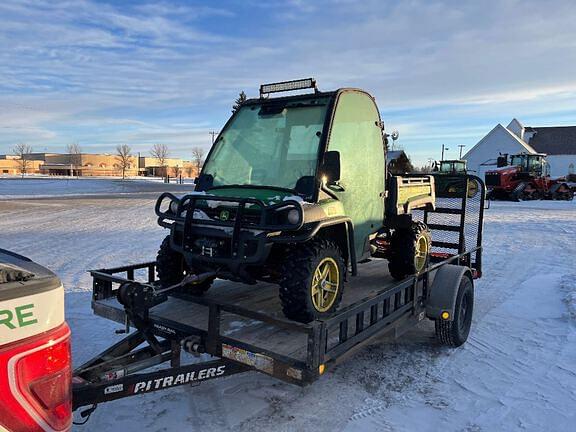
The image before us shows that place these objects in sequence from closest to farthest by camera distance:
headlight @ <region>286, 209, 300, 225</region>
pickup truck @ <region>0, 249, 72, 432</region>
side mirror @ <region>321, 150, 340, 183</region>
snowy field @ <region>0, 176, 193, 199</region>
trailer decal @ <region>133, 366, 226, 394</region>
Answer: pickup truck @ <region>0, 249, 72, 432</region> → trailer decal @ <region>133, 366, 226, 394</region> → headlight @ <region>286, 209, 300, 225</region> → side mirror @ <region>321, 150, 340, 183</region> → snowy field @ <region>0, 176, 193, 199</region>

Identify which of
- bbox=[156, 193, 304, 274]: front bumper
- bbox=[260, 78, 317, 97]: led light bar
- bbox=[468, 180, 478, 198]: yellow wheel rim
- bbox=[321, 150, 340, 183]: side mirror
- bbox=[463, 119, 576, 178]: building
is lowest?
bbox=[156, 193, 304, 274]: front bumper

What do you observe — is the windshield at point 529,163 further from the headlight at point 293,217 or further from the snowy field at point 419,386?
the headlight at point 293,217

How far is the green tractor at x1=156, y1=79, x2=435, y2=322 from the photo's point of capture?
142 inches

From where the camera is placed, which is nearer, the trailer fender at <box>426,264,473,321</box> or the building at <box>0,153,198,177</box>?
the trailer fender at <box>426,264,473,321</box>

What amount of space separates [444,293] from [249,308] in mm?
2115

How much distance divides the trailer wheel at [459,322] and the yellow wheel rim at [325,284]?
1676 mm

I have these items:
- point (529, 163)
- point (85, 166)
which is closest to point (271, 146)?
point (529, 163)

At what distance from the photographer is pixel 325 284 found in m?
3.80

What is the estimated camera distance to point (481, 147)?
62.1m

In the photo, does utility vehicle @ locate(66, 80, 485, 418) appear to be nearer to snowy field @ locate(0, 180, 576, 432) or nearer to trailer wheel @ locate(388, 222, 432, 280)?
trailer wheel @ locate(388, 222, 432, 280)

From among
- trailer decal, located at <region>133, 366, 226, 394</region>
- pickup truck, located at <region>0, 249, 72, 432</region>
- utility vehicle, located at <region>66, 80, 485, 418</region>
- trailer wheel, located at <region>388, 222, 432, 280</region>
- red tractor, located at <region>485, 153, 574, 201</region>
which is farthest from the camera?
red tractor, located at <region>485, 153, 574, 201</region>

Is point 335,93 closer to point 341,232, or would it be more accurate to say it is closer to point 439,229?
point 341,232

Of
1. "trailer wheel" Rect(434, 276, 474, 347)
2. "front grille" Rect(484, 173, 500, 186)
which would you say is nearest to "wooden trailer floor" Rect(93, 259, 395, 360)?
"trailer wheel" Rect(434, 276, 474, 347)

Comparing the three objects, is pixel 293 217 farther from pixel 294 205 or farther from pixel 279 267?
pixel 279 267
